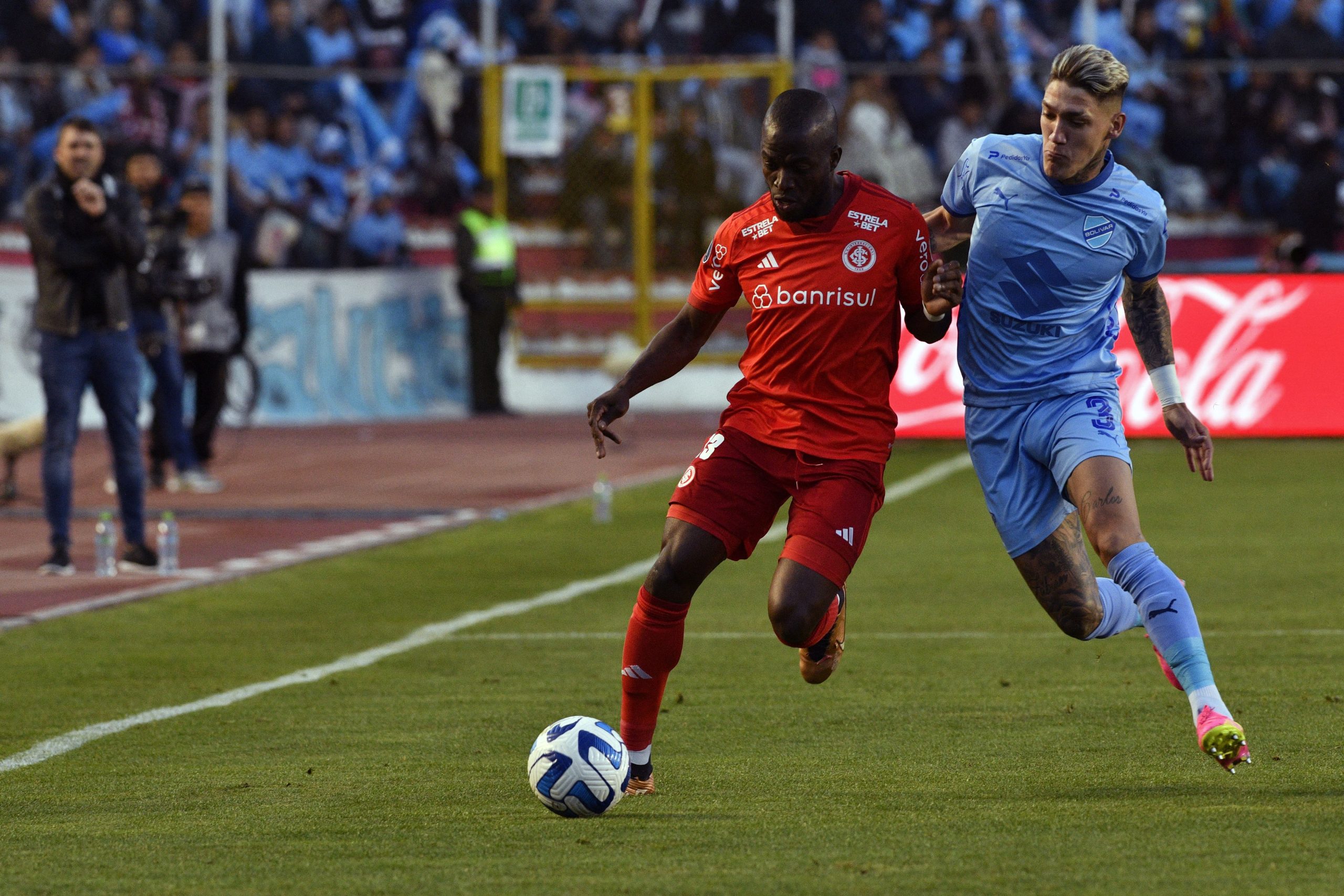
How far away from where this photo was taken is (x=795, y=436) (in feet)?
20.3

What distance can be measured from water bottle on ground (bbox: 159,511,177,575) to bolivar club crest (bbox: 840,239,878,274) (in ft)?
21.7

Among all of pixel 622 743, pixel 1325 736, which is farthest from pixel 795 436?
pixel 1325 736

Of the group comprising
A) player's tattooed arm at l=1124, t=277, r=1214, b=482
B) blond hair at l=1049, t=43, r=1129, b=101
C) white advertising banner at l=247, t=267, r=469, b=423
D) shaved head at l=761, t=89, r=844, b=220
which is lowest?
white advertising banner at l=247, t=267, r=469, b=423

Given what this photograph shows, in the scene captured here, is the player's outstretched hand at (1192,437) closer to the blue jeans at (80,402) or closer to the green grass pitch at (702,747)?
the green grass pitch at (702,747)

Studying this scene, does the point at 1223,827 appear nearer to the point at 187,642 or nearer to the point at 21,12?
the point at 187,642

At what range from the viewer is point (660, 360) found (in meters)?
6.43

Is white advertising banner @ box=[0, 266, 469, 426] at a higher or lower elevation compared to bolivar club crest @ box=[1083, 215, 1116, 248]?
lower

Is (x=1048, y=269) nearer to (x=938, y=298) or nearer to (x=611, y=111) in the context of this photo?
(x=938, y=298)

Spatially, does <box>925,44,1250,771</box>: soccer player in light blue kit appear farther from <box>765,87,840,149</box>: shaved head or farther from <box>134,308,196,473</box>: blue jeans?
<box>134,308,196,473</box>: blue jeans

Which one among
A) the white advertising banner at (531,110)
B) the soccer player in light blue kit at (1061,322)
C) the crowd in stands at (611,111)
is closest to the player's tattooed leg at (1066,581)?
the soccer player in light blue kit at (1061,322)

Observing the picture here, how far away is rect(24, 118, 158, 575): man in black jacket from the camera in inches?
452

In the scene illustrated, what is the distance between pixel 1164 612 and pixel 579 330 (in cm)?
1956

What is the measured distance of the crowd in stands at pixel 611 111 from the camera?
919 inches

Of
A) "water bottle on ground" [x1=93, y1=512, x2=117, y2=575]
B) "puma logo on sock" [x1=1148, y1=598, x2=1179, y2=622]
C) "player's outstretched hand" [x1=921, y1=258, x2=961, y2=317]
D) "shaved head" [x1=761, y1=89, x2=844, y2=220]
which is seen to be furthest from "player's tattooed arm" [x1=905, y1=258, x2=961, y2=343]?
"water bottle on ground" [x1=93, y1=512, x2=117, y2=575]
